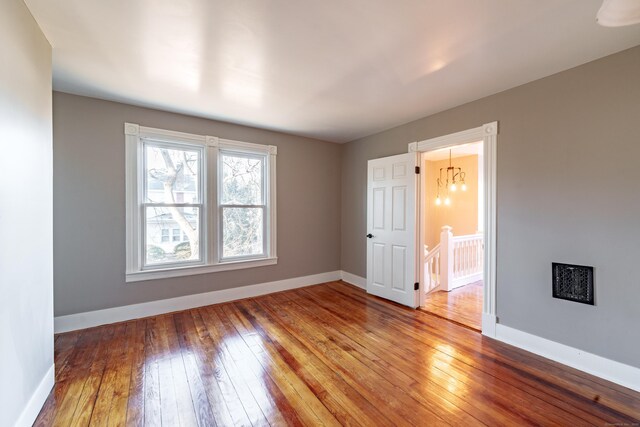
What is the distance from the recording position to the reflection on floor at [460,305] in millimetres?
3199

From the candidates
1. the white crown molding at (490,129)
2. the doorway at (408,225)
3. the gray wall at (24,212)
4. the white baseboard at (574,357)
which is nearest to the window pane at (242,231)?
the doorway at (408,225)

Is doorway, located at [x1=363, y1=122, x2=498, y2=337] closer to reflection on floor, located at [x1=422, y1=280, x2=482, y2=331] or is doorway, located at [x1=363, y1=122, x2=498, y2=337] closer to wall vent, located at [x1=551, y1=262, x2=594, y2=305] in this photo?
reflection on floor, located at [x1=422, y1=280, x2=482, y2=331]

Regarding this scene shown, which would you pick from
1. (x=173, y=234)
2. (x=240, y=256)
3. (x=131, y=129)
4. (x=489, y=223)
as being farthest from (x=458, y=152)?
(x=131, y=129)

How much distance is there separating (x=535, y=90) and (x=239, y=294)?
4326 millimetres

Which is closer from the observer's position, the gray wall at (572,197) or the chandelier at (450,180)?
the gray wall at (572,197)

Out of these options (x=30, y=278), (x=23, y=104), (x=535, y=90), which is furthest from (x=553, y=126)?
(x=30, y=278)

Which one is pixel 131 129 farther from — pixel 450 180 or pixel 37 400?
pixel 450 180

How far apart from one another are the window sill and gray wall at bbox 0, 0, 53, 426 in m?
1.22

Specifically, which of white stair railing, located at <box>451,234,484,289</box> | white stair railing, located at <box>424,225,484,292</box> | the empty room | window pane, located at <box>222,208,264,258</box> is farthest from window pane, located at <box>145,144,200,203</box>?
white stair railing, located at <box>451,234,484,289</box>

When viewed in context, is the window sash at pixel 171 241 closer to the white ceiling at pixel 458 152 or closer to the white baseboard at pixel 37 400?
the white baseboard at pixel 37 400

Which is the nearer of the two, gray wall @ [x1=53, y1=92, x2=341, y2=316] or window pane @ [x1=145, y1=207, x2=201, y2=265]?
gray wall @ [x1=53, y1=92, x2=341, y2=316]

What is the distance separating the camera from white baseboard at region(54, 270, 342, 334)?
2836mm

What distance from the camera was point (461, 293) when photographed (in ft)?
14.0

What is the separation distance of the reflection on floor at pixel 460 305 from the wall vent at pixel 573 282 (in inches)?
37.2
